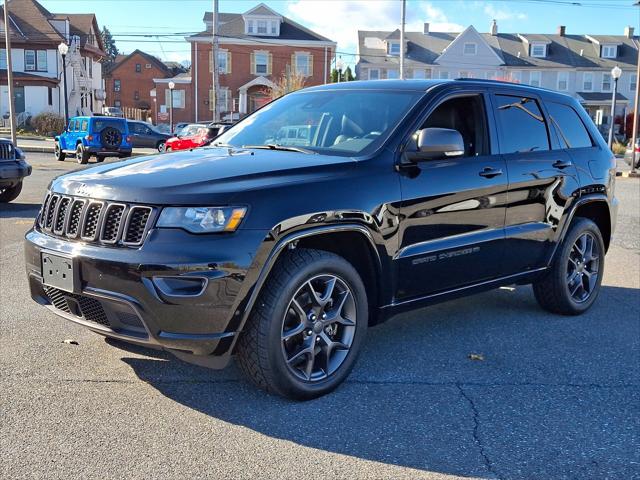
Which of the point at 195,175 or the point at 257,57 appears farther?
the point at 257,57

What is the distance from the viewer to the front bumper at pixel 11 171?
1099cm

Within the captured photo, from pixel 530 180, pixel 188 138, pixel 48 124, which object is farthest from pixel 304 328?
pixel 48 124

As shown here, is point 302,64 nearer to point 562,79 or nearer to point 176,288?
point 562,79

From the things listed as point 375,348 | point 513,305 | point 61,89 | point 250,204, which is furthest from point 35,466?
point 61,89

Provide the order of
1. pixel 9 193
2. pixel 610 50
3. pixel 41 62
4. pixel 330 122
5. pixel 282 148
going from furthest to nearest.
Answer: pixel 610 50 → pixel 41 62 → pixel 9 193 → pixel 330 122 → pixel 282 148

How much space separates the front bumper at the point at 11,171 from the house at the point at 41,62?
39.3 m

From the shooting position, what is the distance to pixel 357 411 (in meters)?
3.74

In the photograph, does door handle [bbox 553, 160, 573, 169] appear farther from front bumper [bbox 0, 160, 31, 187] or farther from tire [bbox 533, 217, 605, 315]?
front bumper [bbox 0, 160, 31, 187]

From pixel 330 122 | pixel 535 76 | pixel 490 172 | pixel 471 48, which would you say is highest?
pixel 471 48

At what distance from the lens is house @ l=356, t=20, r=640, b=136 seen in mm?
60125

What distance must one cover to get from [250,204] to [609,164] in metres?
3.95

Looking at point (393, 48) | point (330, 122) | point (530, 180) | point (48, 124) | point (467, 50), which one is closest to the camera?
point (330, 122)

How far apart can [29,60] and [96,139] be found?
32225mm

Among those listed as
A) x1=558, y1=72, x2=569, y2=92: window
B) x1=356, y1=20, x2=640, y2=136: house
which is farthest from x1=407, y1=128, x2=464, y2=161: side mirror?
x1=558, y1=72, x2=569, y2=92: window
